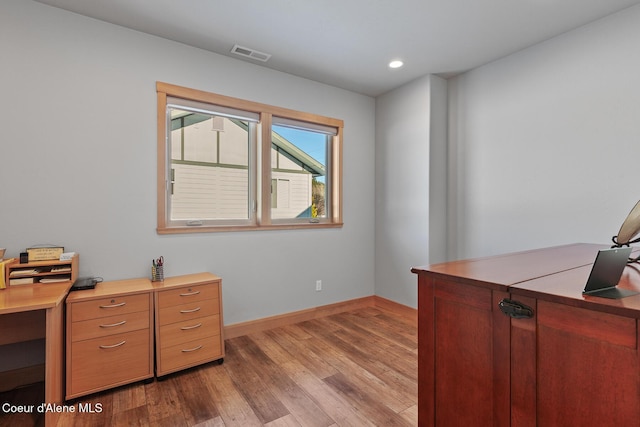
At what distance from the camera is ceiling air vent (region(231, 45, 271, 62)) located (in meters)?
2.73

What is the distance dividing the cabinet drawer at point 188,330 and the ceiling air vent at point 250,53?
2288mm

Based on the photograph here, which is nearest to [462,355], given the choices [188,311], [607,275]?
[607,275]

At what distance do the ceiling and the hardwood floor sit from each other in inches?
104

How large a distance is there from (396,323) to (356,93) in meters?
2.72

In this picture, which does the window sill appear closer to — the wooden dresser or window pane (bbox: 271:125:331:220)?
window pane (bbox: 271:125:331:220)

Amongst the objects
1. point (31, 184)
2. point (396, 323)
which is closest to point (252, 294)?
point (396, 323)

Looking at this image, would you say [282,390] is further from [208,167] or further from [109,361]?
[208,167]

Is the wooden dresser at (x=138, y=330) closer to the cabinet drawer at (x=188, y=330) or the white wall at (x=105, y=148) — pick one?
the cabinet drawer at (x=188, y=330)

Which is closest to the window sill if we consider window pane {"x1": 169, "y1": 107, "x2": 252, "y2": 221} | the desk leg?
window pane {"x1": 169, "y1": 107, "x2": 252, "y2": 221}

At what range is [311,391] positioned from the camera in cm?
206

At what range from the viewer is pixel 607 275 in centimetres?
94

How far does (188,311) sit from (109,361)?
54 cm

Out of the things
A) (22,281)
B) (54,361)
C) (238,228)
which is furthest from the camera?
(238,228)

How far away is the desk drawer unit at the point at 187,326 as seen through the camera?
2193 mm
